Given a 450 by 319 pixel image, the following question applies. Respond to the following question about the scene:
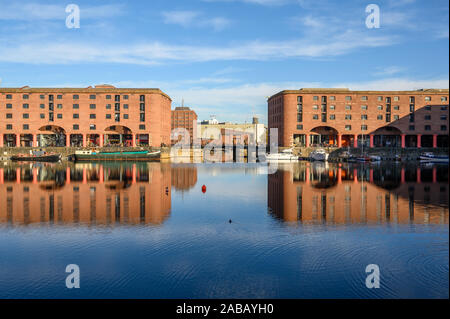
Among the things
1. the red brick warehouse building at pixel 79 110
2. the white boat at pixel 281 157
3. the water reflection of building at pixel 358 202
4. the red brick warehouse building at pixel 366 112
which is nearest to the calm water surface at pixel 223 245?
the water reflection of building at pixel 358 202

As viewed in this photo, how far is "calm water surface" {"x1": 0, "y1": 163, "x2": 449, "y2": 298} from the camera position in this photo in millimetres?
13984

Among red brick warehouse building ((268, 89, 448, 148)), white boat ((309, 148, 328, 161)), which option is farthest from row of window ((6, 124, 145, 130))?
white boat ((309, 148, 328, 161))

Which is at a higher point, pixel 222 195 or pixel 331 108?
pixel 331 108

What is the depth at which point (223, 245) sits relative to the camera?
19234 mm

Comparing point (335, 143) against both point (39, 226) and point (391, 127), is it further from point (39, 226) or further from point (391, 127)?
point (39, 226)

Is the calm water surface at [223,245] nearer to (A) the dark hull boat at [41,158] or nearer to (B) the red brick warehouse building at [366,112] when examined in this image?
(A) the dark hull boat at [41,158]

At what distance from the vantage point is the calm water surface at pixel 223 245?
14.0m

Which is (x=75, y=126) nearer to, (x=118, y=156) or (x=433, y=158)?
(x=118, y=156)

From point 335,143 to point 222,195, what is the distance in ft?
288

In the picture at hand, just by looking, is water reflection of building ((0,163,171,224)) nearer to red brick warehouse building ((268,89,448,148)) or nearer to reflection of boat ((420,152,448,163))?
red brick warehouse building ((268,89,448,148))

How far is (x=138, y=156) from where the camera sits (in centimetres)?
9688
